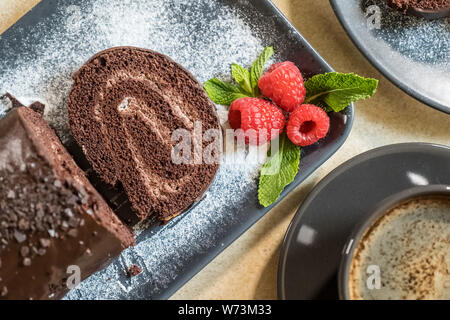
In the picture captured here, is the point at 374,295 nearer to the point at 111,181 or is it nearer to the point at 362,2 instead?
the point at 111,181

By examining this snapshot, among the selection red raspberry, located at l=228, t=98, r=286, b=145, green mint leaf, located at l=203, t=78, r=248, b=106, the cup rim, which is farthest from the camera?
green mint leaf, located at l=203, t=78, r=248, b=106

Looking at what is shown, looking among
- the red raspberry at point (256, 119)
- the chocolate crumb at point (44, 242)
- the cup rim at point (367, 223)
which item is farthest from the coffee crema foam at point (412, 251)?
the chocolate crumb at point (44, 242)

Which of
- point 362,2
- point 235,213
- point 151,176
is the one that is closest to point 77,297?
point 151,176

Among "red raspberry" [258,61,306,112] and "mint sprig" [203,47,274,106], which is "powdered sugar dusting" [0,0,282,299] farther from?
"red raspberry" [258,61,306,112]

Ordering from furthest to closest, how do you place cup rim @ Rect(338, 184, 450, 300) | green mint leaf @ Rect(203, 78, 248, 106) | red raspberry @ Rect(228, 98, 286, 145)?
1. green mint leaf @ Rect(203, 78, 248, 106)
2. red raspberry @ Rect(228, 98, 286, 145)
3. cup rim @ Rect(338, 184, 450, 300)

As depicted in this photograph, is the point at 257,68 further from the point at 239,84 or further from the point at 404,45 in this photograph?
the point at 404,45

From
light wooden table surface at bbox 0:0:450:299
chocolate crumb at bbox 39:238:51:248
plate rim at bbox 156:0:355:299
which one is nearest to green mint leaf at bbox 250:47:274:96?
plate rim at bbox 156:0:355:299

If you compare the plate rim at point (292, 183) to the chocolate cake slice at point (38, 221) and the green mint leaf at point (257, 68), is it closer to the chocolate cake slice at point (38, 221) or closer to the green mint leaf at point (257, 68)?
the green mint leaf at point (257, 68)
